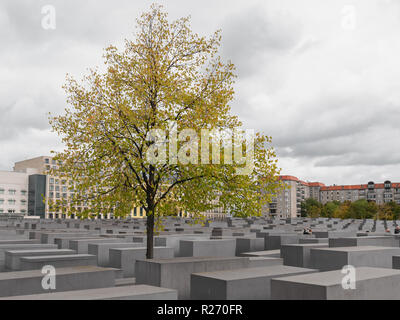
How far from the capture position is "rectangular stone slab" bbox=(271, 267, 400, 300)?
8398mm

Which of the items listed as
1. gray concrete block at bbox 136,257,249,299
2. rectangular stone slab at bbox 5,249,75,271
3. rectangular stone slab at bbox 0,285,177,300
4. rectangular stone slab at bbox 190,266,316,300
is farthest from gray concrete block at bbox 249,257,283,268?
rectangular stone slab at bbox 5,249,75,271

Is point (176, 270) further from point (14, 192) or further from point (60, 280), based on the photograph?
point (14, 192)

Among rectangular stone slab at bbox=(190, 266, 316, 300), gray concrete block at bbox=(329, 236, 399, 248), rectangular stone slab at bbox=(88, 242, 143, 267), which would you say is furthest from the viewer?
rectangular stone slab at bbox=(88, 242, 143, 267)

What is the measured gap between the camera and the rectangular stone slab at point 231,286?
35.3 ft

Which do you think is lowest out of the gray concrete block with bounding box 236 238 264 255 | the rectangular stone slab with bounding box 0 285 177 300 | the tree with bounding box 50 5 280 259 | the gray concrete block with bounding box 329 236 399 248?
the gray concrete block with bounding box 236 238 264 255

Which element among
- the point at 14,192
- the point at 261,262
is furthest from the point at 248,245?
the point at 14,192

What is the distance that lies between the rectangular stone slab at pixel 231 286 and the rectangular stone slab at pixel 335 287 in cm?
186

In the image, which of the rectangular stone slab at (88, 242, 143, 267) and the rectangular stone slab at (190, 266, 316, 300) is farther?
the rectangular stone slab at (88, 242, 143, 267)

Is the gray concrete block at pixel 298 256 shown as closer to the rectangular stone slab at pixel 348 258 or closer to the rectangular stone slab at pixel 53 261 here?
the rectangular stone slab at pixel 348 258

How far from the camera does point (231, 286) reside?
1074 cm

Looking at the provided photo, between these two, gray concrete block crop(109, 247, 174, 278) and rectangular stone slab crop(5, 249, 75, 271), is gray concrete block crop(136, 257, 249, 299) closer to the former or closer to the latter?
gray concrete block crop(109, 247, 174, 278)

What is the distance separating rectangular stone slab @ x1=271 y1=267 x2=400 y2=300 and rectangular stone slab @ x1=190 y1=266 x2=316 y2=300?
73.1 inches

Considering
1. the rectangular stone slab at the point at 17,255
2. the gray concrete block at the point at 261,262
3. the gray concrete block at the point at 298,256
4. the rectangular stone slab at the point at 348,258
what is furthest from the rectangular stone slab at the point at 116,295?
the gray concrete block at the point at 298,256

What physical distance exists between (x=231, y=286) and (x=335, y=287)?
121 inches
